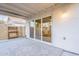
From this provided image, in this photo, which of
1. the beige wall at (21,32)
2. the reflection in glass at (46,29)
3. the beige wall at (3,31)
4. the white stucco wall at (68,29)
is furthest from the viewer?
the beige wall at (21,32)

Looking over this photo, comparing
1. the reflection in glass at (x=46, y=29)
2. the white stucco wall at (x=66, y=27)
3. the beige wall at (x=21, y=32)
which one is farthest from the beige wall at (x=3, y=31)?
the white stucco wall at (x=66, y=27)

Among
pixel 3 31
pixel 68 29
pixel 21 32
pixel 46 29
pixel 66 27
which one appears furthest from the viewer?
pixel 21 32

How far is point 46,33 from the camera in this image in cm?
625

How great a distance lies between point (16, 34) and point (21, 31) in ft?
3.00

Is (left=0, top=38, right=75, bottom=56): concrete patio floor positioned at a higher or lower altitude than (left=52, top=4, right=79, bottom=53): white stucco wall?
lower

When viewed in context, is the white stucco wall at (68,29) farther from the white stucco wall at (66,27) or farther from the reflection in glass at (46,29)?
the reflection in glass at (46,29)

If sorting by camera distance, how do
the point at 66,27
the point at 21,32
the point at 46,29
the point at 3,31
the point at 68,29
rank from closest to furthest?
the point at 68,29 → the point at 66,27 → the point at 46,29 → the point at 3,31 → the point at 21,32

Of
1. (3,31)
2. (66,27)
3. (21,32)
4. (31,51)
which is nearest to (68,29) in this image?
(66,27)

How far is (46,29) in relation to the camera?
20.5 feet

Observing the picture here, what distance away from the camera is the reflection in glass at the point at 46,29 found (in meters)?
5.87

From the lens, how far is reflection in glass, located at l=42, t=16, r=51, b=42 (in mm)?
5869

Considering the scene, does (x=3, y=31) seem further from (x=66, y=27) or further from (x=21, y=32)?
(x=66, y=27)

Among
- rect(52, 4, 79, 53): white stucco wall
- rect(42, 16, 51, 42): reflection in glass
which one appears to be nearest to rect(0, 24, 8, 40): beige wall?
rect(42, 16, 51, 42): reflection in glass

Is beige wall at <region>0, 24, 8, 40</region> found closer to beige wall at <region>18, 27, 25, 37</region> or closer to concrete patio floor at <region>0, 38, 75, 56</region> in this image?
beige wall at <region>18, 27, 25, 37</region>
